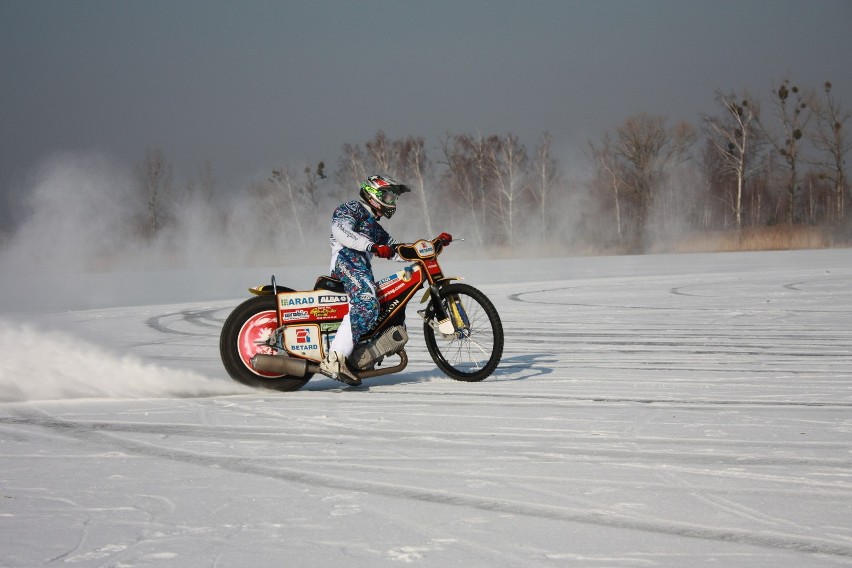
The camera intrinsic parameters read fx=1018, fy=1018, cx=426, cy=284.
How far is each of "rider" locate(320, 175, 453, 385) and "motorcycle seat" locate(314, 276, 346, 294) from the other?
0.34 feet

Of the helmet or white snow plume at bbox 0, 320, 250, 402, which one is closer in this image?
white snow plume at bbox 0, 320, 250, 402

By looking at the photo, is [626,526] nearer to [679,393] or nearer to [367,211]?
[679,393]

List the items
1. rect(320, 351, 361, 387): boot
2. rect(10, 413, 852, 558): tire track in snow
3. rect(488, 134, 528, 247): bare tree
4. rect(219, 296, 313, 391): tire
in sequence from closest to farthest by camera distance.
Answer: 1. rect(10, 413, 852, 558): tire track in snow
2. rect(320, 351, 361, 387): boot
3. rect(219, 296, 313, 391): tire
4. rect(488, 134, 528, 247): bare tree

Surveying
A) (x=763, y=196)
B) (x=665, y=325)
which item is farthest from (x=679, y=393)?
(x=763, y=196)

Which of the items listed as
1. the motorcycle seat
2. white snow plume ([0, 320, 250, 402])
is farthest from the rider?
white snow plume ([0, 320, 250, 402])

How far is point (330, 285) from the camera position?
9109 millimetres

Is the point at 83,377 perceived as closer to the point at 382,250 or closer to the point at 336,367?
the point at 336,367

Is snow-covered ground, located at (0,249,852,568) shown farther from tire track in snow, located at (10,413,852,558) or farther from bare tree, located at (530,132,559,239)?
bare tree, located at (530,132,559,239)

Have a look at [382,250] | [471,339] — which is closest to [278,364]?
[382,250]

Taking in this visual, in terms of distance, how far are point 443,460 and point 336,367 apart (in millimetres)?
3031

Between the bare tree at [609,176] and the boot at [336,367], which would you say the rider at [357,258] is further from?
the bare tree at [609,176]

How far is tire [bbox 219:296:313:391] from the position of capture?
897cm

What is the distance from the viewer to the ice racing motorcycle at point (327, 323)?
350 inches

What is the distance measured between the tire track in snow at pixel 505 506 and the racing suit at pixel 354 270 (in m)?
2.58
